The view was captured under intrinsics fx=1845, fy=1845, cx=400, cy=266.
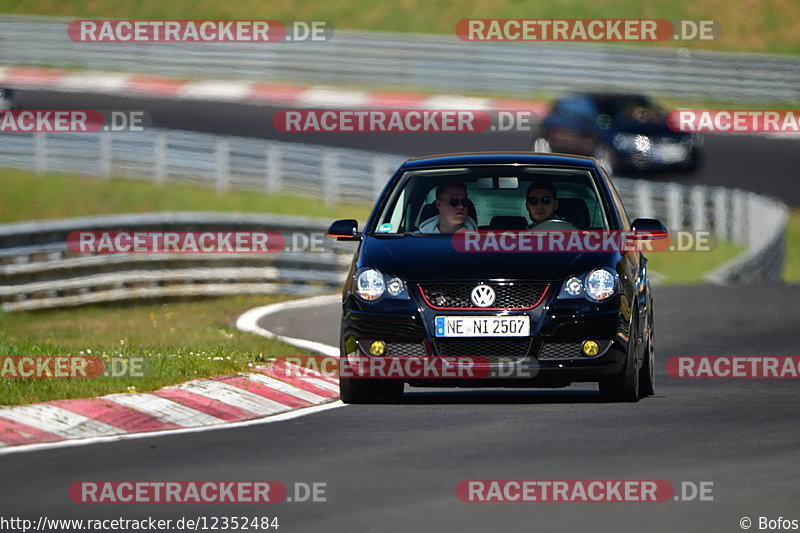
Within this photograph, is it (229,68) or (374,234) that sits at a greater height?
(229,68)

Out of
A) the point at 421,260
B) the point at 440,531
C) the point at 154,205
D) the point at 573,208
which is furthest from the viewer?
the point at 154,205

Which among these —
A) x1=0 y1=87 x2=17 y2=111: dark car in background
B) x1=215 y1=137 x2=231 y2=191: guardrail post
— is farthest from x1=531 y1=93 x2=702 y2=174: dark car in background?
x1=0 y1=87 x2=17 y2=111: dark car in background

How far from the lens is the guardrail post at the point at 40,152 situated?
34312 mm

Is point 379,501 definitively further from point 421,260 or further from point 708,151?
point 708,151

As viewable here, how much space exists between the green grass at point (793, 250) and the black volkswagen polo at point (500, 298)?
21.0 m

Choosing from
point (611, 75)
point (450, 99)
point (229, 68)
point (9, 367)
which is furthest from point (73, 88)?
point (9, 367)

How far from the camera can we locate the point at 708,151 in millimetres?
39969

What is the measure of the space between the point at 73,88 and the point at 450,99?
9950 millimetres

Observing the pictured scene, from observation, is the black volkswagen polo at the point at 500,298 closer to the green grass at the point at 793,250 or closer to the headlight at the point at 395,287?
the headlight at the point at 395,287

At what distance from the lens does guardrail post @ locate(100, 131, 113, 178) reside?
34.1 metres

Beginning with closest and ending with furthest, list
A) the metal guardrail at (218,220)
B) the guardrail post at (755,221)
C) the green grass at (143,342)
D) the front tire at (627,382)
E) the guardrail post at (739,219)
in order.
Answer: the front tire at (627,382)
the green grass at (143,342)
the metal guardrail at (218,220)
the guardrail post at (755,221)
the guardrail post at (739,219)
